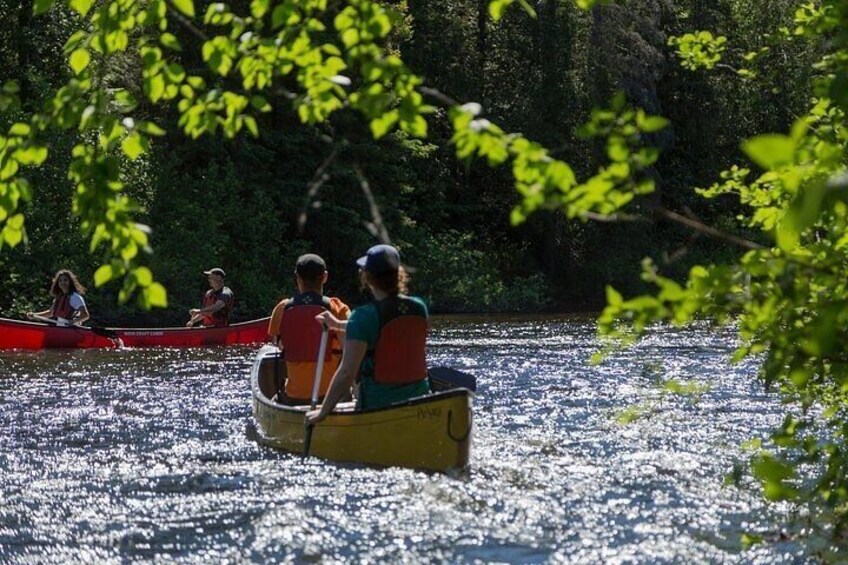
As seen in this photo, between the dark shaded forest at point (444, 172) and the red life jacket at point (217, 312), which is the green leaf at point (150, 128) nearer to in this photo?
the red life jacket at point (217, 312)

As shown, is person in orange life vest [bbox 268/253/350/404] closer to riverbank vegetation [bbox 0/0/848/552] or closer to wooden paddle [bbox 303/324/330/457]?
wooden paddle [bbox 303/324/330/457]

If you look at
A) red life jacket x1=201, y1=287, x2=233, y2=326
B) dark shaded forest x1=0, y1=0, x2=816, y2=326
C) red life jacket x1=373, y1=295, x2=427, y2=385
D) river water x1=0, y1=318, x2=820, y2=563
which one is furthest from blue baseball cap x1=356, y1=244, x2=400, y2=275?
dark shaded forest x1=0, y1=0, x2=816, y2=326

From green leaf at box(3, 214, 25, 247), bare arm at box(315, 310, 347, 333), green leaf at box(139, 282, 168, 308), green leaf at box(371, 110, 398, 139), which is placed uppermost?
green leaf at box(371, 110, 398, 139)

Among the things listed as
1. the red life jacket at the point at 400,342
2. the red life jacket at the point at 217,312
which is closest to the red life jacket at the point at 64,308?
the red life jacket at the point at 217,312

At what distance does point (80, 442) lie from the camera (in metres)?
10.7

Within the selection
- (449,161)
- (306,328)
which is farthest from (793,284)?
(449,161)

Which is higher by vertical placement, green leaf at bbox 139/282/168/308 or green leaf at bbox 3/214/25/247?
green leaf at bbox 3/214/25/247

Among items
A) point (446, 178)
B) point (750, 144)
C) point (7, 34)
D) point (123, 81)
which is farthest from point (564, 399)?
point (446, 178)

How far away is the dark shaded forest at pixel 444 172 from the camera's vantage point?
27.5 metres

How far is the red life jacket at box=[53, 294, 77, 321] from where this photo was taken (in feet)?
65.9

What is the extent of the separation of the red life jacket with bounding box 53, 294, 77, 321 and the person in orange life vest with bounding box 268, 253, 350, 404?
31.5 feet

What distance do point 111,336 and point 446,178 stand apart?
16.6 metres

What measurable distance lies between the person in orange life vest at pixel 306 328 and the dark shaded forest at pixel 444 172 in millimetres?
14758

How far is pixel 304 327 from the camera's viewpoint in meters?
10.9
